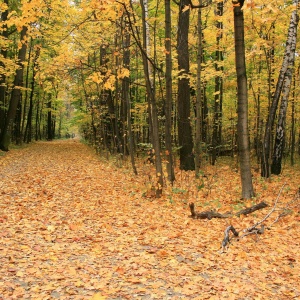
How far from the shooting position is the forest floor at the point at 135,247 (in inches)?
148

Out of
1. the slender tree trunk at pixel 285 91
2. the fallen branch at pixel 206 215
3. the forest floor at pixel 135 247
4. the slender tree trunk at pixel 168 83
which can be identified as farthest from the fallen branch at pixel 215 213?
the slender tree trunk at pixel 285 91

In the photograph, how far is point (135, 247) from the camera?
5117 mm

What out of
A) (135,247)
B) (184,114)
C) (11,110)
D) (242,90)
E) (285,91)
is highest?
(11,110)

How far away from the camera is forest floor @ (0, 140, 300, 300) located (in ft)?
12.3

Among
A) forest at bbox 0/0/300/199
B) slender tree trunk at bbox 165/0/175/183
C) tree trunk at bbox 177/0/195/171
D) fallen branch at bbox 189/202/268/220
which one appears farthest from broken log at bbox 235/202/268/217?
tree trunk at bbox 177/0/195/171

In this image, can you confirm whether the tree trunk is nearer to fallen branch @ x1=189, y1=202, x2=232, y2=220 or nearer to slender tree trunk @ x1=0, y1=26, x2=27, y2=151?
fallen branch @ x1=189, y1=202, x2=232, y2=220

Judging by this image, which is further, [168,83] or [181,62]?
[181,62]

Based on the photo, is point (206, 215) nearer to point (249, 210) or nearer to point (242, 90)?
point (249, 210)

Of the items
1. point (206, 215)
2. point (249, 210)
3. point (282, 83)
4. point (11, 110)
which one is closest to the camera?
point (206, 215)

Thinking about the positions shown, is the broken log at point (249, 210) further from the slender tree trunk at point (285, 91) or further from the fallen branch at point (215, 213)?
the slender tree trunk at point (285, 91)

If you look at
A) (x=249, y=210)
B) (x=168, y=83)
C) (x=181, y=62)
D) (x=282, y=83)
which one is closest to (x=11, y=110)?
(x=181, y=62)

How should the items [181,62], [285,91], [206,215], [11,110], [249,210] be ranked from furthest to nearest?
[11,110] < [181,62] < [285,91] < [249,210] < [206,215]

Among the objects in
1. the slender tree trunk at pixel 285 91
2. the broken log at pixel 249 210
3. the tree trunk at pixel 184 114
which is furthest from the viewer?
the tree trunk at pixel 184 114

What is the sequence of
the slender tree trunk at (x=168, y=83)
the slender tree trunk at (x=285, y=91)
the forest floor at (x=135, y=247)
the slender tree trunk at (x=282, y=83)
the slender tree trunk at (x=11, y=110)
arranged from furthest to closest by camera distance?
1. the slender tree trunk at (x=11, y=110)
2. the slender tree trunk at (x=285, y=91)
3. the slender tree trunk at (x=282, y=83)
4. the slender tree trunk at (x=168, y=83)
5. the forest floor at (x=135, y=247)
